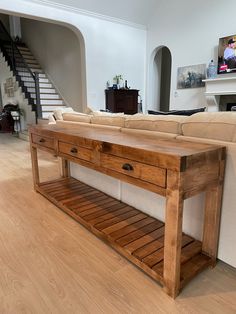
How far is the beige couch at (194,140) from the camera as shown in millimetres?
1328

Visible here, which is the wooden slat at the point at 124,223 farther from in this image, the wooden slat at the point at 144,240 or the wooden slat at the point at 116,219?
the wooden slat at the point at 144,240

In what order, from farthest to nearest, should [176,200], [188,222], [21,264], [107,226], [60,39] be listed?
[60,39], [107,226], [188,222], [21,264], [176,200]

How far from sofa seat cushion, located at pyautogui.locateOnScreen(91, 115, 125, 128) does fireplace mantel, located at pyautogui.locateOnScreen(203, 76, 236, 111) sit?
3455mm

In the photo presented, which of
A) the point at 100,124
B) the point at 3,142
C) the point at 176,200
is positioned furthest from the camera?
the point at 3,142

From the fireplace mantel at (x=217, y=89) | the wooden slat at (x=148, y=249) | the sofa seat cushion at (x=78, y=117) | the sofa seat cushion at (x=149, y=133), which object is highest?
the fireplace mantel at (x=217, y=89)

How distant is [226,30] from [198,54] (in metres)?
0.70

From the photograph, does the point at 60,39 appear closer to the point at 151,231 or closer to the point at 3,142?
the point at 3,142

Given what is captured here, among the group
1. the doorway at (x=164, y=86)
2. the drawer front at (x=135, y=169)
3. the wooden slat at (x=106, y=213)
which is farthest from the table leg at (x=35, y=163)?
the doorway at (x=164, y=86)

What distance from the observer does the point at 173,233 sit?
3.82 ft

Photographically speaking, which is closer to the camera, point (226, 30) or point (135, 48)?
point (226, 30)

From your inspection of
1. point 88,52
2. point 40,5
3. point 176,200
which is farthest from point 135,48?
point 176,200

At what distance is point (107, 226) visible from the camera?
1.82 meters

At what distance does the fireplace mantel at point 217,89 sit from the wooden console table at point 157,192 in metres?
3.61

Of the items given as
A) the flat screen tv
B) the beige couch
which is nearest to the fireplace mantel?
the flat screen tv
